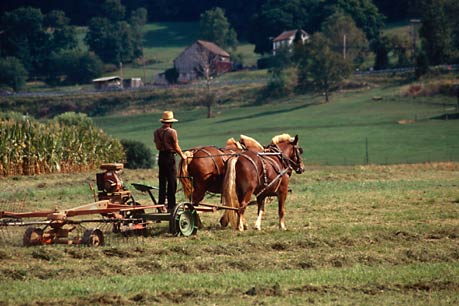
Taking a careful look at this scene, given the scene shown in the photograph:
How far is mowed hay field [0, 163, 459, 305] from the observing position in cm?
1368

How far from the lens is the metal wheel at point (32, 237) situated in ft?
57.4

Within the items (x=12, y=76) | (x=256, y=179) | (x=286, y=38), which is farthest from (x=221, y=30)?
(x=256, y=179)

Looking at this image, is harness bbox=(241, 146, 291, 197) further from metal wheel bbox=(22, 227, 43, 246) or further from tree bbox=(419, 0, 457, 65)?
tree bbox=(419, 0, 457, 65)

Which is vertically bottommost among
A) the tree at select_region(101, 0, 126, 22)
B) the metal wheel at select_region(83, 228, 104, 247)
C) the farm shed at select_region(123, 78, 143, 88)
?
the farm shed at select_region(123, 78, 143, 88)

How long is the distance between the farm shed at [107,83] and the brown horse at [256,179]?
100535mm

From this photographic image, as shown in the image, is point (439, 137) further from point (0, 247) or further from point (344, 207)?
point (0, 247)

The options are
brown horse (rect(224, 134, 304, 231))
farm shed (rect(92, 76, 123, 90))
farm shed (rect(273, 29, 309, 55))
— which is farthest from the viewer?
farm shed (rect(273, 29, 309, 55))

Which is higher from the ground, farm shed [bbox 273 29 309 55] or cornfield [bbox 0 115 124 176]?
farm shed [bbox 273 29 309 55]

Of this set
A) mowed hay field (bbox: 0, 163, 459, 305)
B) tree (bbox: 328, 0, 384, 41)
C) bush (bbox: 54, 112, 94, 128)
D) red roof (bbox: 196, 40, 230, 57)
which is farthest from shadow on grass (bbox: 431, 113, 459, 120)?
red roof (bbox: 196, 40, 230, 57)

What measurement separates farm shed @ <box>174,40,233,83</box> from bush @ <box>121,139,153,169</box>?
7380 cm

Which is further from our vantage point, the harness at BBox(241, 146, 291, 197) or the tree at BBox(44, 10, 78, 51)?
the tree at BBox(44, 10, 78, 51)

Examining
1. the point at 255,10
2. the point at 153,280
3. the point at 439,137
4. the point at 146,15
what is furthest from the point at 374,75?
the point at 153,280

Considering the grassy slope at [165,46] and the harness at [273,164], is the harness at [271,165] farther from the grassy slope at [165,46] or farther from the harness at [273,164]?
the grassy slope at [165,46]

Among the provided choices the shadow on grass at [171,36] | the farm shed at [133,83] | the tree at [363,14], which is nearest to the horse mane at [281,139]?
the farm shed at [133,83]
